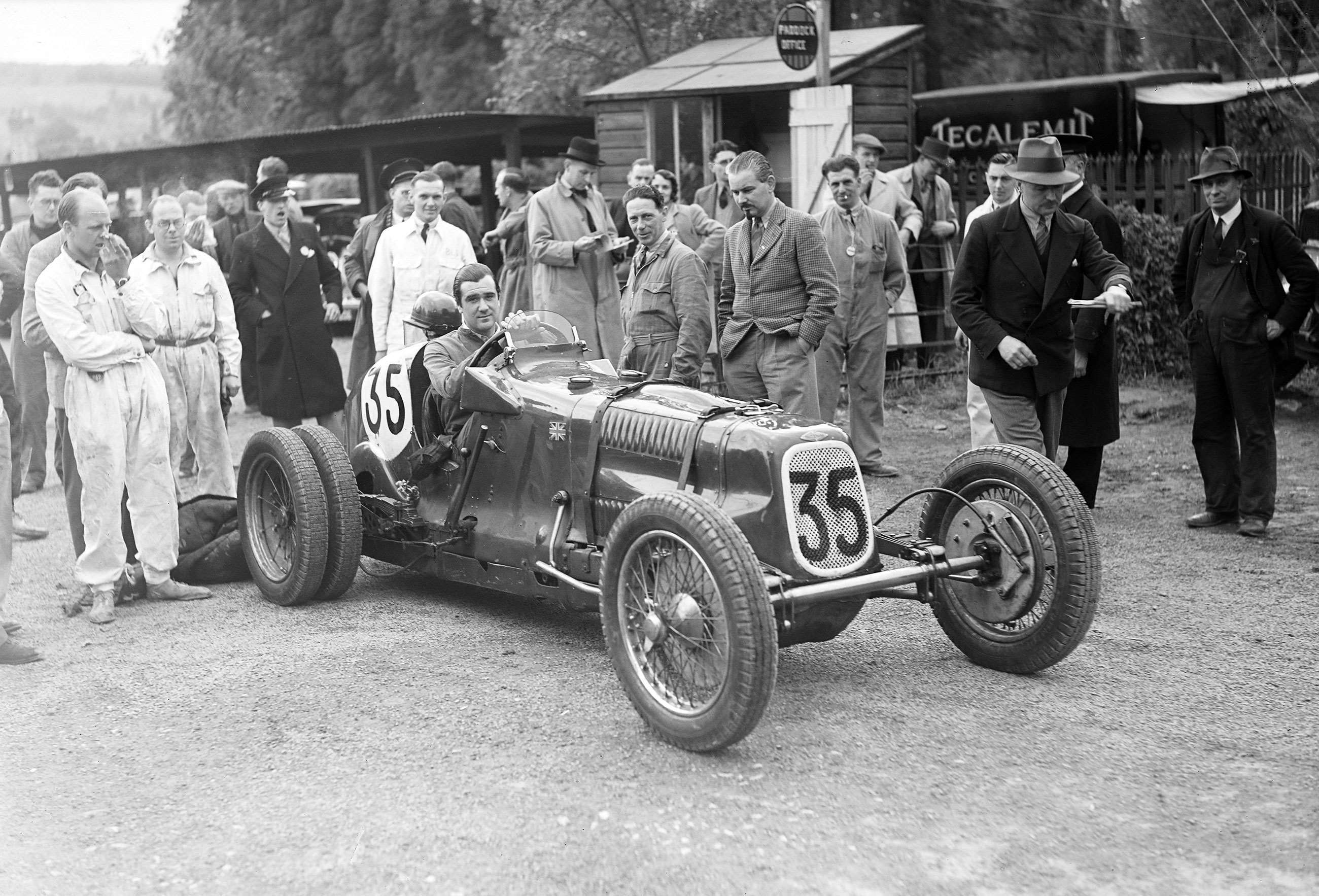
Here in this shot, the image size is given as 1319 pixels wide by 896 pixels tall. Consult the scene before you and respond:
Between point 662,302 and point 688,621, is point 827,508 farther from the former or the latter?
point 662,302

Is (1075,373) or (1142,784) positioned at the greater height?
(1075,373)

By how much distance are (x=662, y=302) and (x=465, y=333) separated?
1633 mm

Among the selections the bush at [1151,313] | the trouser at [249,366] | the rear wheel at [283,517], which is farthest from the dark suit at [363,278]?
the bush at [1151,313]

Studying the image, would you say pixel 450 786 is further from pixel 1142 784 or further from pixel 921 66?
→ pixel 921 66

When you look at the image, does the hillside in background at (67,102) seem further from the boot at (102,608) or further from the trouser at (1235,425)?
the trouser at (1235,425)

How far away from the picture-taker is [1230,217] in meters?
8.16

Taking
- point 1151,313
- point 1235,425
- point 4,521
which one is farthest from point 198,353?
point 1151,313

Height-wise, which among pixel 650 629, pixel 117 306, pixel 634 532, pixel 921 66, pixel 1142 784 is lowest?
pixel 1142 784

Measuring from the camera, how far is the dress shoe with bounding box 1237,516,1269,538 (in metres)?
7.88

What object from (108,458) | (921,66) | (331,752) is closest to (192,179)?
(921,66)

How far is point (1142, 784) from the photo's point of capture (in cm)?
441

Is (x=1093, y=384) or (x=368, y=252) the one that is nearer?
(x=1093, y=384)

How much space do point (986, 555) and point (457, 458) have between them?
8.25ft

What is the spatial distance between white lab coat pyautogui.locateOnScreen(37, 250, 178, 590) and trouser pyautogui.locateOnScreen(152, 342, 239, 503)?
36.0 inches
